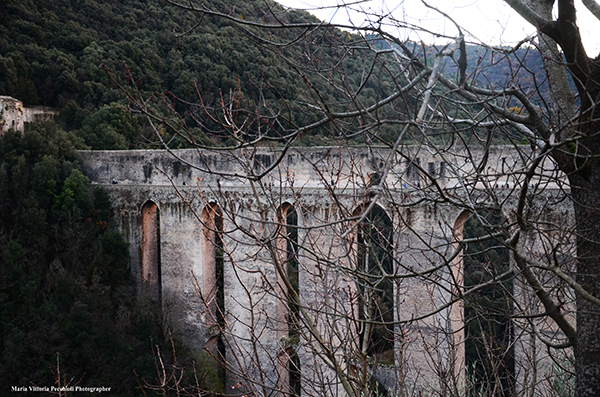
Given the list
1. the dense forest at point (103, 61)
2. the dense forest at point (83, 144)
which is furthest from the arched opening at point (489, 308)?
the dense forest at point (103, 61)

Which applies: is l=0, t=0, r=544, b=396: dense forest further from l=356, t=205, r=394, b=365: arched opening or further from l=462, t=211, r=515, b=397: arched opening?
l=462, t=211, r=515, b=397: arched opening

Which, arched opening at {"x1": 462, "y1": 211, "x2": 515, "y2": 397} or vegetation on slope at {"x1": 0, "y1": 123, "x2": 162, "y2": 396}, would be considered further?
vegetation on slope at {"x1": 0, "y1": 123, "x2": 162, "y2": 396}

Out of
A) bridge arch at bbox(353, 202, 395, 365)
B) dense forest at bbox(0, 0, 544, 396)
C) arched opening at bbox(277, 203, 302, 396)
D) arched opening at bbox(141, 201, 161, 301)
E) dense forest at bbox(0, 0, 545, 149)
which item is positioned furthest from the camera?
dense forest at bbox(0, 0, 545, 149)

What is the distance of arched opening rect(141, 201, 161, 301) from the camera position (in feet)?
37.2

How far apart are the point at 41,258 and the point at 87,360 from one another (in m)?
3.05

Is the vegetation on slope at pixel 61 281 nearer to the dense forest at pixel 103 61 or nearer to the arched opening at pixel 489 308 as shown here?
the dense forest at pixel 103 61

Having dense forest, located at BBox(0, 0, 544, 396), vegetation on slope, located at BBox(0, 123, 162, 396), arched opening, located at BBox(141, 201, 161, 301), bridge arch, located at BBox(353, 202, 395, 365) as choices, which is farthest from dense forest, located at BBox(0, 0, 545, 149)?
bridge arch, located at BBox(353, 202, 395, 365)

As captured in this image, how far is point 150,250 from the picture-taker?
11578mm

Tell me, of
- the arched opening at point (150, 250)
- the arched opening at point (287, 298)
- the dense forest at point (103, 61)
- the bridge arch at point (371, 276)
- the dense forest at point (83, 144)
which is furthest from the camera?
the dense forest at point (103, 61)

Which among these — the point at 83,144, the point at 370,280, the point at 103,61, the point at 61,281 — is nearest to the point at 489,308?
the point at 370,280

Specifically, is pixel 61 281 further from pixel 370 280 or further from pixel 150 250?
pixel 370 280

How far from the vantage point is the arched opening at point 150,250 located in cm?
1134

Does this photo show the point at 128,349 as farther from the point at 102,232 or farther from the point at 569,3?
the point at 569,3

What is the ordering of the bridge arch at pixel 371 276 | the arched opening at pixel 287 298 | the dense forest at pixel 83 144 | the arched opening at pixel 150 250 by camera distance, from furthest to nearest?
the arched opening at pixel 150 250
the dense forest at pixel 83 144
the arched opening at pixel 287 298
the bridge arch at pixel 371 276
